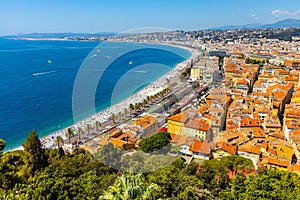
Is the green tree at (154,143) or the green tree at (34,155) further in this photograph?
the green tree at (154,143)

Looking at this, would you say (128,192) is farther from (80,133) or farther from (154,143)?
(80,133)

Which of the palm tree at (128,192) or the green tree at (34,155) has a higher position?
the palm tree at (128,192)

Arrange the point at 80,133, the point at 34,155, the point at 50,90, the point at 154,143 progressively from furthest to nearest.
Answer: the point at 50,90
the point at 80,133
the point at 154,143
the point at 34,155

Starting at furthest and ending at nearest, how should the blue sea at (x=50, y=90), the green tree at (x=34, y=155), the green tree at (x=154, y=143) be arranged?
the blue sea at (x=50, y=90)
the green tree at (x=154, y=143)
the green tree at (x=34, y=155)

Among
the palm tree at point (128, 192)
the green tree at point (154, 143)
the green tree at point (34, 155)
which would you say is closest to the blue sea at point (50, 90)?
the green tree at point (34, 155)

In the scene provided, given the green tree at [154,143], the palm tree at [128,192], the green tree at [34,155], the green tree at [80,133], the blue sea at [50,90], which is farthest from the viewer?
the blue sea at [50,90]

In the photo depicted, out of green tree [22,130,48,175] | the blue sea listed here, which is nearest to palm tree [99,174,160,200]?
green tree [22,130,48,175]

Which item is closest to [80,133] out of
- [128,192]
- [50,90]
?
[128,192]

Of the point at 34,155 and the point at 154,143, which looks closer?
the point at 34,155

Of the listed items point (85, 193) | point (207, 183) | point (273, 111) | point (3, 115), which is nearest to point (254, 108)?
point (273, 111)

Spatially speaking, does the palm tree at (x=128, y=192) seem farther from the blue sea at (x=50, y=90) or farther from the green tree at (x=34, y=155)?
the blue sea at (x=50, y=90)

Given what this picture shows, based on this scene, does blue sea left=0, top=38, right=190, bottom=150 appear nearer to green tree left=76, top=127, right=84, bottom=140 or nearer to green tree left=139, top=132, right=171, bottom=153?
green tree left=76, top=127, right=84, bottom=140

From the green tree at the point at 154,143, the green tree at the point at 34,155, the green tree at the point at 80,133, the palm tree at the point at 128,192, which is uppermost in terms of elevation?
the palm tree at the point at 128,192
